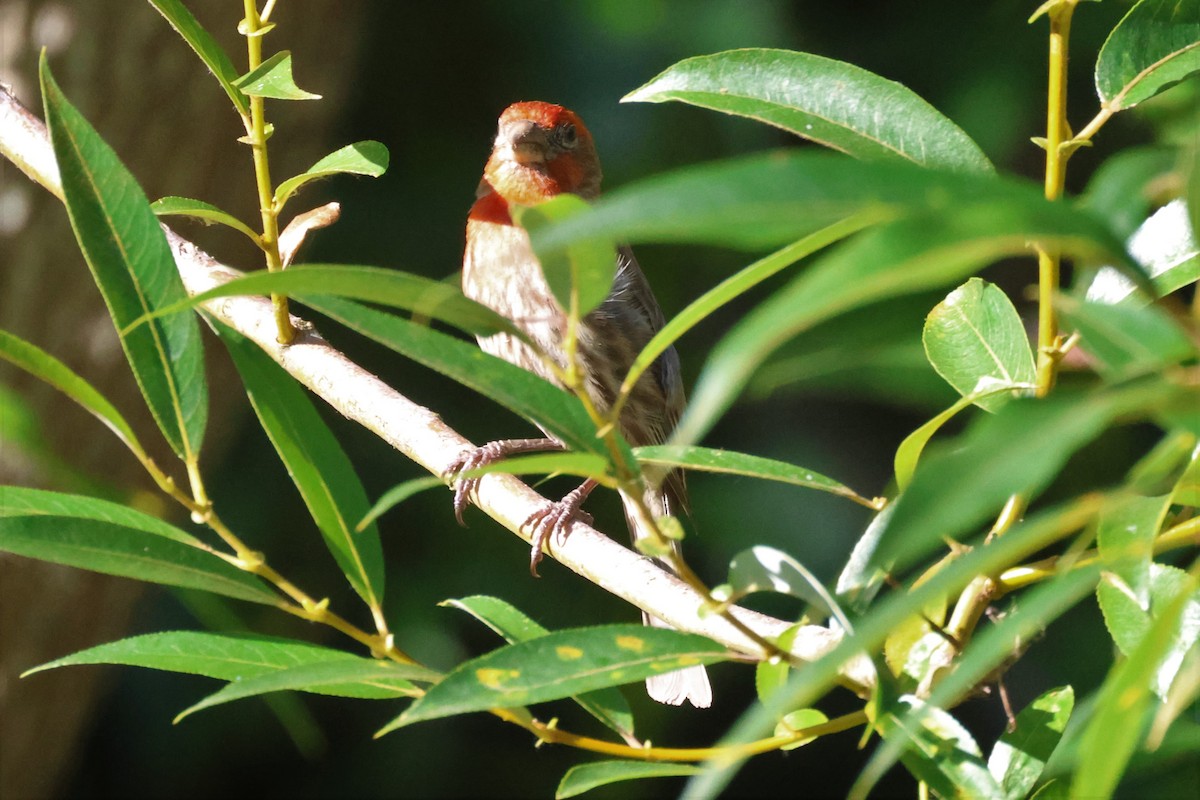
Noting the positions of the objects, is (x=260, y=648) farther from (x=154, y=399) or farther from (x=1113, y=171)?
(x=1113, y=171)

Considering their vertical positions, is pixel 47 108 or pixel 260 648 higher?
pixel 47 108

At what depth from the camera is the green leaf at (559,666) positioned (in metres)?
1.03

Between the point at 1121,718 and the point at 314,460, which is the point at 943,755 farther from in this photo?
the point at 314,460

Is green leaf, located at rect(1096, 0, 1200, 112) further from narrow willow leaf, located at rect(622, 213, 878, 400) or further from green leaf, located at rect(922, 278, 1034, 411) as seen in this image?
narrow willow leaf, located at rect(622, 213, 878, 400)

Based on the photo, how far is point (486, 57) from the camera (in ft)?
17.1

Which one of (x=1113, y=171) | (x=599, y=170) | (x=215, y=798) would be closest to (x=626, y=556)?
(x=1113, y=171)

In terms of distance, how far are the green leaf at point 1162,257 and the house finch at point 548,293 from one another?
2196 millimetres

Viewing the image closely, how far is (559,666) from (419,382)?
360cm

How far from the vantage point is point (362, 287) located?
3.12ft

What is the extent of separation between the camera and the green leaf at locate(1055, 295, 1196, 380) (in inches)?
27.8

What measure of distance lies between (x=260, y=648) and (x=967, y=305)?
798 millimetres

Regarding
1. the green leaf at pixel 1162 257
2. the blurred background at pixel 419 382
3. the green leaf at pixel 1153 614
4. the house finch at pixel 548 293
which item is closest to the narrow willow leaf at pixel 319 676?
the green leaf at pixel 1153 614

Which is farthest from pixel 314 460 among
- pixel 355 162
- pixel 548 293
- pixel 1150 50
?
pixel 548 293

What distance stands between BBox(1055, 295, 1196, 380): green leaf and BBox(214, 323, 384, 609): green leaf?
2.53 feet
